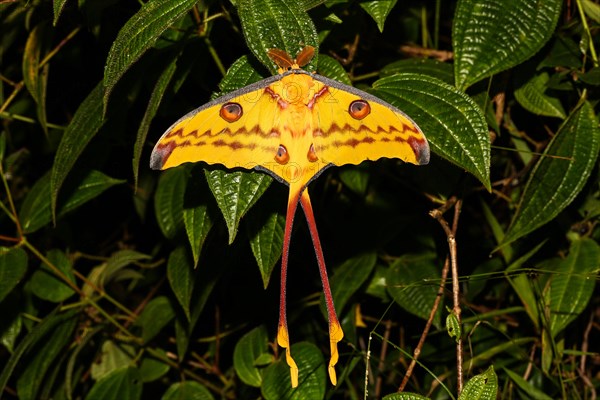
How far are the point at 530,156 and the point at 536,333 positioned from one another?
0.44 meters

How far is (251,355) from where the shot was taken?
77.4 inches

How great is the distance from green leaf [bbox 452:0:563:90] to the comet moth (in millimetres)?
233

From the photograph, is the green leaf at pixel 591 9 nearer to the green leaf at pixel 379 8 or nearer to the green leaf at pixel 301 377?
the green leaf at pixel 379 8

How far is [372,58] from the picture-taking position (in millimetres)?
2004

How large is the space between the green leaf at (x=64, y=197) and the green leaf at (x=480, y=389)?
1.08 metres

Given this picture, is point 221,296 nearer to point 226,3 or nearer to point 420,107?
point 226,3

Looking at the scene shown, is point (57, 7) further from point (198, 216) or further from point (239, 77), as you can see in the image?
point (198, 216)

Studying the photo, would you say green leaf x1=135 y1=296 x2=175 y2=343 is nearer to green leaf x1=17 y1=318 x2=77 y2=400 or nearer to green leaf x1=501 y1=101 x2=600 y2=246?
green leaf x1=17 y1=318 x2=77 y2=400

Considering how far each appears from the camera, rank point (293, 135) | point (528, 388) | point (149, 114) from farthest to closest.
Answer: point (528, 388), point (149, 114), point (293, 135)

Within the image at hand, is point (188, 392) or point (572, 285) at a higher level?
point (572, 285)

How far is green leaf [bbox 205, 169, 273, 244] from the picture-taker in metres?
1.19

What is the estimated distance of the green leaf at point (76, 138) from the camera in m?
1.53

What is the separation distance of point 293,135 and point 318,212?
0.78 meters

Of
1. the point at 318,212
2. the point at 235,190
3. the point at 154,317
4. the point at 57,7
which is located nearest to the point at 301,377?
the point at 318,212
